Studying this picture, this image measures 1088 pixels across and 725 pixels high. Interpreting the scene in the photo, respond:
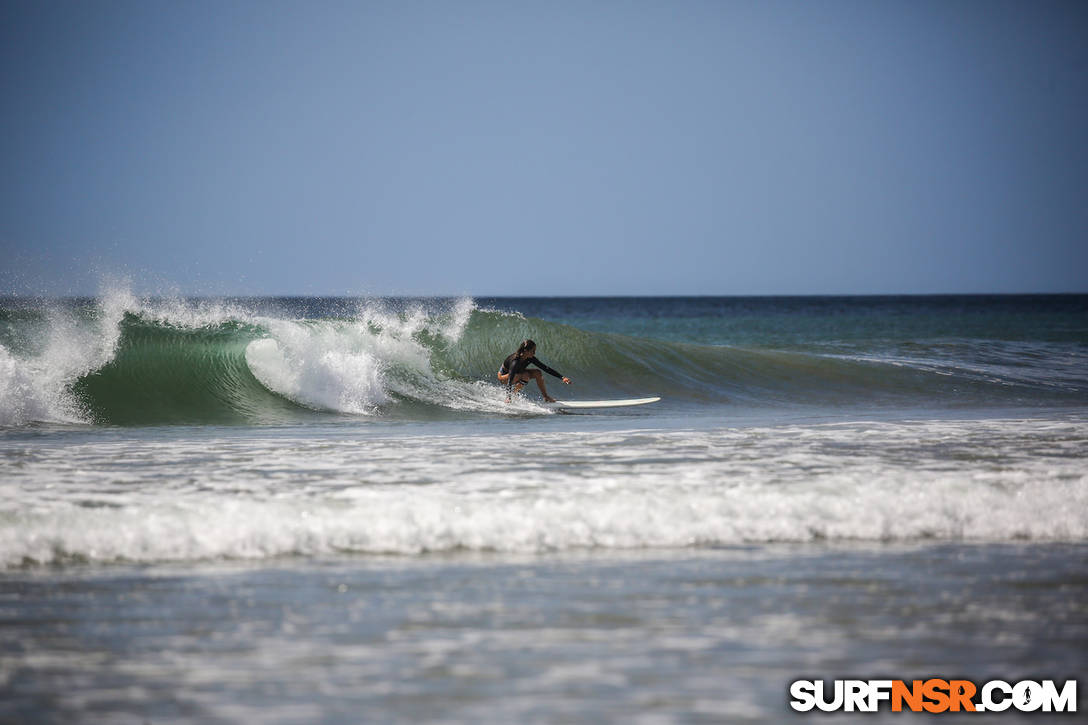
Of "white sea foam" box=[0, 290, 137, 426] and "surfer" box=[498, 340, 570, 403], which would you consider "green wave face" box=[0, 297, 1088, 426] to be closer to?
"white sea foam" box=[0, 290, 137, 426]

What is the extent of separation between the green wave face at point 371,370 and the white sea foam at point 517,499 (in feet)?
13.8

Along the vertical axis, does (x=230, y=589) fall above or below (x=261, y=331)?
below

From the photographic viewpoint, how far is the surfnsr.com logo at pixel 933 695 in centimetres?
319

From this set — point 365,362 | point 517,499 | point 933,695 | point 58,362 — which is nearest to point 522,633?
point 933,695

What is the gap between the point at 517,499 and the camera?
602cm

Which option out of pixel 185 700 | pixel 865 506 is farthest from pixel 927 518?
pixel 185 700

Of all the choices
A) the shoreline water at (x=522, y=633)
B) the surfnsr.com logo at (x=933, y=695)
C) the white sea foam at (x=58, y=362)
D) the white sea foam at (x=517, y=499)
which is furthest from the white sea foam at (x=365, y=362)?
the surfnsr.com logo at (x=933, y=695)

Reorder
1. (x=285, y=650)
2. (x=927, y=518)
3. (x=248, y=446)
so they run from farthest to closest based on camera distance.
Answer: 1. (x=248, y=446)
2. (x=927, y=518)
3. (x=285, y=650)

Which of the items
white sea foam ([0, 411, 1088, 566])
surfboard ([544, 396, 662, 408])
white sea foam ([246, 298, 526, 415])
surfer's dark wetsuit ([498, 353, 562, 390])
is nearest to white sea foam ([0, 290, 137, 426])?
white sea foam ([246, 298, 526, 415])

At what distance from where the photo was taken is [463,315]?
18.2 m

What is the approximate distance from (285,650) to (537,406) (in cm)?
961

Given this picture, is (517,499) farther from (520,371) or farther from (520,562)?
(520,371)

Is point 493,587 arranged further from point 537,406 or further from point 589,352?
point 589,352

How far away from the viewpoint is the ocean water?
11.1ft
